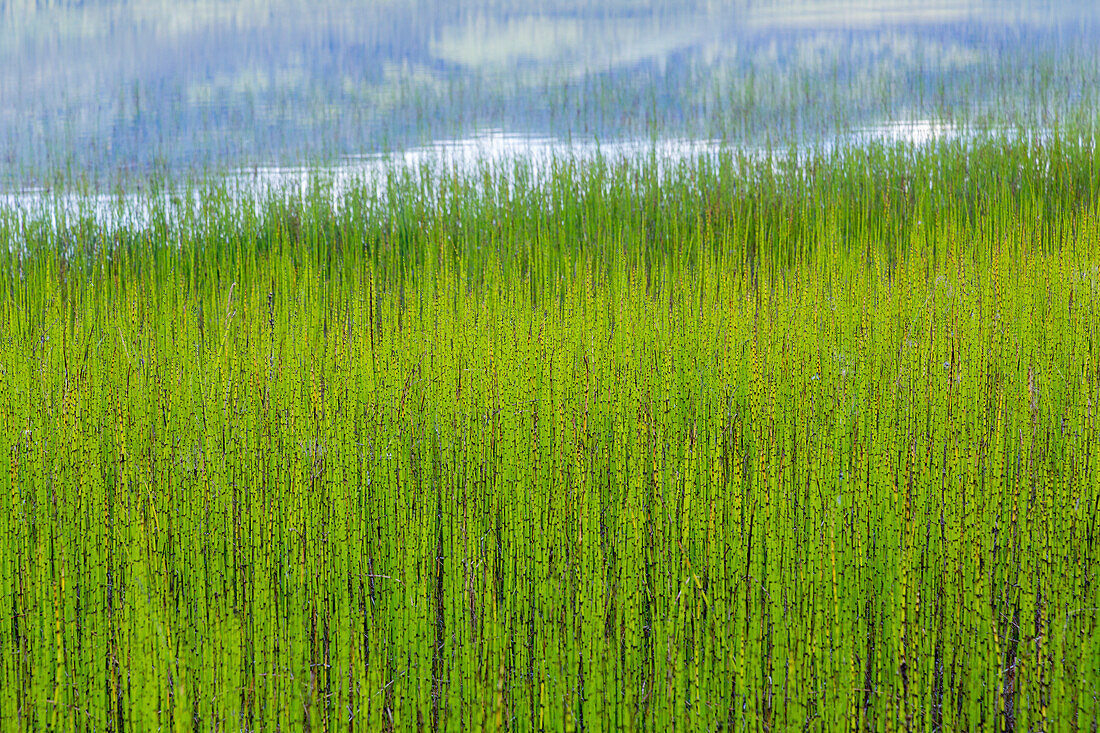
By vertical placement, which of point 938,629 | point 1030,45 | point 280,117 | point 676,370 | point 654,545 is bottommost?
point 938,629

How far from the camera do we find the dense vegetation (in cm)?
155

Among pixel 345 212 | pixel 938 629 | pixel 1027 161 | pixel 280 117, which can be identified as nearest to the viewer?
pixel 938 629

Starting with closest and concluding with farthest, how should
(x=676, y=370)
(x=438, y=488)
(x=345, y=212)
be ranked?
(x=438, y=488) → (x=676, y=370) → (x=345, y=212)

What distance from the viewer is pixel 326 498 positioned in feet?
7.07

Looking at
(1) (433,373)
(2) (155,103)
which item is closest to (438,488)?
(1) (433,373)

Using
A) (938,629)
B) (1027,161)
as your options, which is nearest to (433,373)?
(938,629)

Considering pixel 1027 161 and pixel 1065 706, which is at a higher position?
pixel 1027 161

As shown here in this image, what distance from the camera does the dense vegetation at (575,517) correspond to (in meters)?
1.55

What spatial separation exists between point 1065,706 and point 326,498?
4.98 ft

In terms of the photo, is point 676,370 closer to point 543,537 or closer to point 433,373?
point 433,373

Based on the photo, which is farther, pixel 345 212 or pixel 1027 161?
pixel 1027 161

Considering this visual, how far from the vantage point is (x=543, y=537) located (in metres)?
1.89

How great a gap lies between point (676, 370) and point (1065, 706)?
1624 millimetres

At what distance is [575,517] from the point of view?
6.84ft
